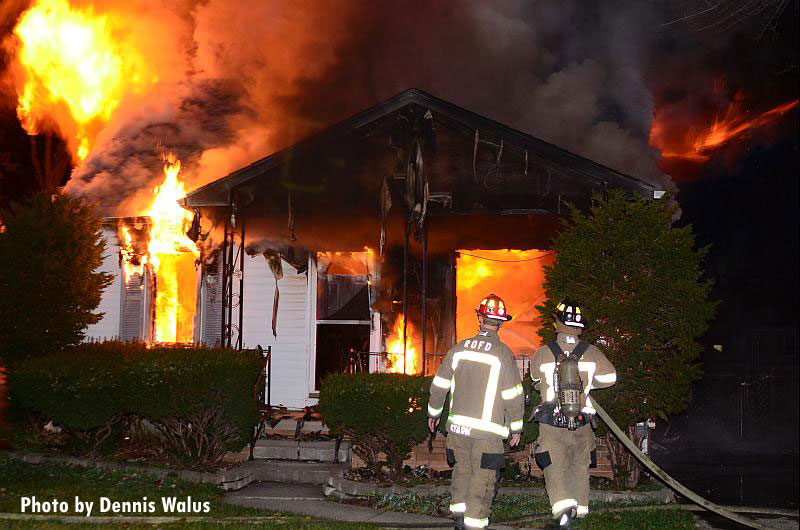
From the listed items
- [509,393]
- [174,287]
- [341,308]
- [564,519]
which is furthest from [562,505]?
[174,287]

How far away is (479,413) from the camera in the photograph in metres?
6.29

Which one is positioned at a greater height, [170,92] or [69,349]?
[170,92]

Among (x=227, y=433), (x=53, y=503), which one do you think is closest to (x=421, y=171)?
(x=227, y=433)

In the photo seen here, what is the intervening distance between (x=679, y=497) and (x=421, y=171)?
549 centimetres

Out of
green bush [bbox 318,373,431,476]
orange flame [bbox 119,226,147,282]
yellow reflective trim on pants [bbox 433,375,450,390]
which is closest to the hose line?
yellow reflective trim on pants [bbox 433,375,450,390]

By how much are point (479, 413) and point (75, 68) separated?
14575mm

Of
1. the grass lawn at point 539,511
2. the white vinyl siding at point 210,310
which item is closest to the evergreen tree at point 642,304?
the grass lawn at point 539,511

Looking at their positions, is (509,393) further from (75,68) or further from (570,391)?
(75,68)

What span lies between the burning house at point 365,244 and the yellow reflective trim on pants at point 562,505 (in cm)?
448

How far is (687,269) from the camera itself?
818 cm

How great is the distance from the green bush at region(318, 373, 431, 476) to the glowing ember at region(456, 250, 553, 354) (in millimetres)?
4861

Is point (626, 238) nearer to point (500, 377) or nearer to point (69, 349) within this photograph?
point (500, 377)

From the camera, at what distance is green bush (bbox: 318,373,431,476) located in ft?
26.2

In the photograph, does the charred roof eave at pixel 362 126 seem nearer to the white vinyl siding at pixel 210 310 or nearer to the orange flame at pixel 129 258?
the white vinyl siding at pixel 210 310
